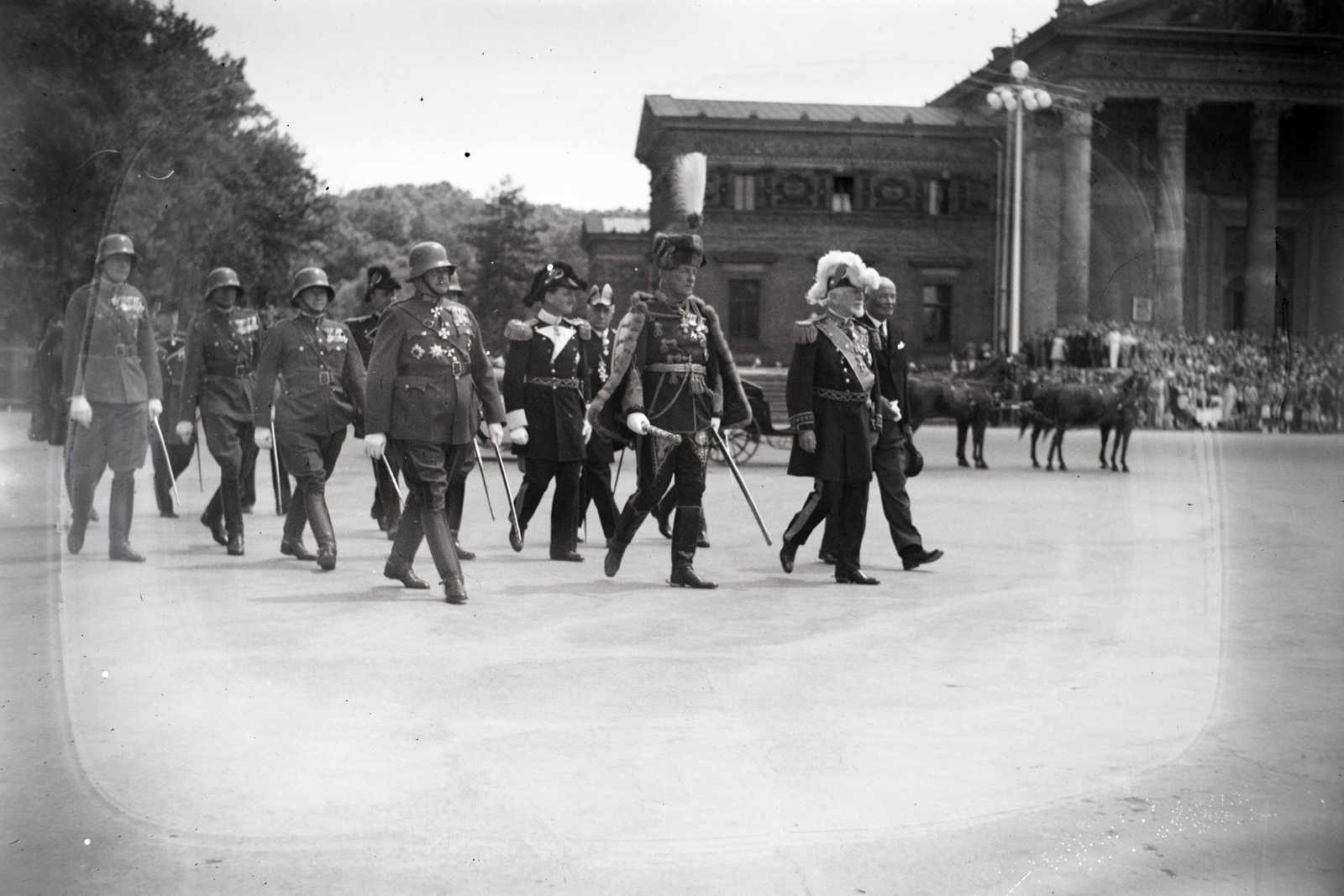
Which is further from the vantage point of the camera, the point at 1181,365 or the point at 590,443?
the point at 1181,365

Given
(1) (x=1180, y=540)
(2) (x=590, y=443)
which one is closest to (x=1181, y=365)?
(1) (x=1180, y=540)

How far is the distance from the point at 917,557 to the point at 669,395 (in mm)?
2177

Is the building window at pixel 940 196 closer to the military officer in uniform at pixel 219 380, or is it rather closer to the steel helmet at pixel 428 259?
the military officer in uniform at pixel 219 380

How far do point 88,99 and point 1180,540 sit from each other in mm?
9429

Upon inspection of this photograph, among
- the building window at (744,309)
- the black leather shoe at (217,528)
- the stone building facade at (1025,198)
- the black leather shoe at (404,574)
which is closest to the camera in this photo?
the black leather shoe at (404,574)

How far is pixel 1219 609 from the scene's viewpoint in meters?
8.47

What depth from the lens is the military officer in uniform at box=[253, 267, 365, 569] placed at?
32.3ft

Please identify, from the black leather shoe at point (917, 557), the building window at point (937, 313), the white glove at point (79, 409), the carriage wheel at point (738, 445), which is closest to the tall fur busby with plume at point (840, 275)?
the black leather shoe at point (917, 557)

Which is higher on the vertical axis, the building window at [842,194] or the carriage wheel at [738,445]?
the building window at [842,194]

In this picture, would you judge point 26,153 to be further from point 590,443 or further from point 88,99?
point 590,443

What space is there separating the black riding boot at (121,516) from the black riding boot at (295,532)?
944mm

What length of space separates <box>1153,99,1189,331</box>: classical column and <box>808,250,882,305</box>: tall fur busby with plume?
34111mm

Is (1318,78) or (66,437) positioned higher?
(1318,78)

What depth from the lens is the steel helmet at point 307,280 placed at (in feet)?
32.5
